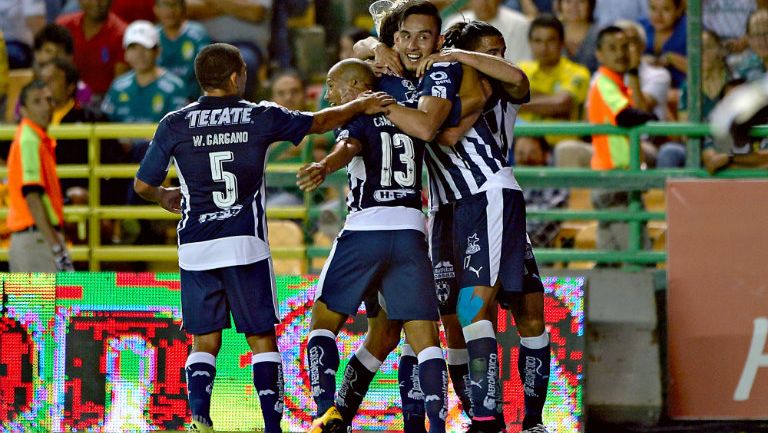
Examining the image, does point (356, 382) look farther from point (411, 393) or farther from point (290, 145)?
point (290, 145)

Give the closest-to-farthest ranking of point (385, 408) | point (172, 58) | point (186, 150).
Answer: point (186, 150) → point (385, 408) → point (172, 58)

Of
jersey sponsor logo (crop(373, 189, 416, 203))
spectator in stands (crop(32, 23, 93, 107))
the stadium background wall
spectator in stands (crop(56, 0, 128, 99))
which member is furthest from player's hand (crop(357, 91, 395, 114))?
spectator in stands (crop(56, 0, 128, 99))

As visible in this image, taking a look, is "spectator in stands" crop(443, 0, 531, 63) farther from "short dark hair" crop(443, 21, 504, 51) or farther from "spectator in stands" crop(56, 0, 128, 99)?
"short dark hair" crop(443, 21, 504, 51)

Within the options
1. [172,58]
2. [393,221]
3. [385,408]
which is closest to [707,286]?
[385,408]

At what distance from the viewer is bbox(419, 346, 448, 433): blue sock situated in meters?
6.77

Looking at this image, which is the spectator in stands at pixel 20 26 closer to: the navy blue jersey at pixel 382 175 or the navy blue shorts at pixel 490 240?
the navy blue jersey at pixel 382 175

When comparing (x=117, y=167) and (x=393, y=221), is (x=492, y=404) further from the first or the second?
(x=117, y=167)

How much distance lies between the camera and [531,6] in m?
13.2

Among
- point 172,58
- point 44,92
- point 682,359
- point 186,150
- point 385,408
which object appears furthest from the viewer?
point 172,58

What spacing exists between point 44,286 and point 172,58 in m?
4.94

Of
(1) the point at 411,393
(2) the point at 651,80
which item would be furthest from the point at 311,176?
(2) the point at 651,80

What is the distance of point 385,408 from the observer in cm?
805

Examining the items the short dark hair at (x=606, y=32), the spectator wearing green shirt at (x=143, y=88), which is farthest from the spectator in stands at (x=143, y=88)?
the short dark hair at (x=606, y=32)

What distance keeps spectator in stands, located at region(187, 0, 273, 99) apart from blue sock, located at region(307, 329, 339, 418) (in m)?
6.55
